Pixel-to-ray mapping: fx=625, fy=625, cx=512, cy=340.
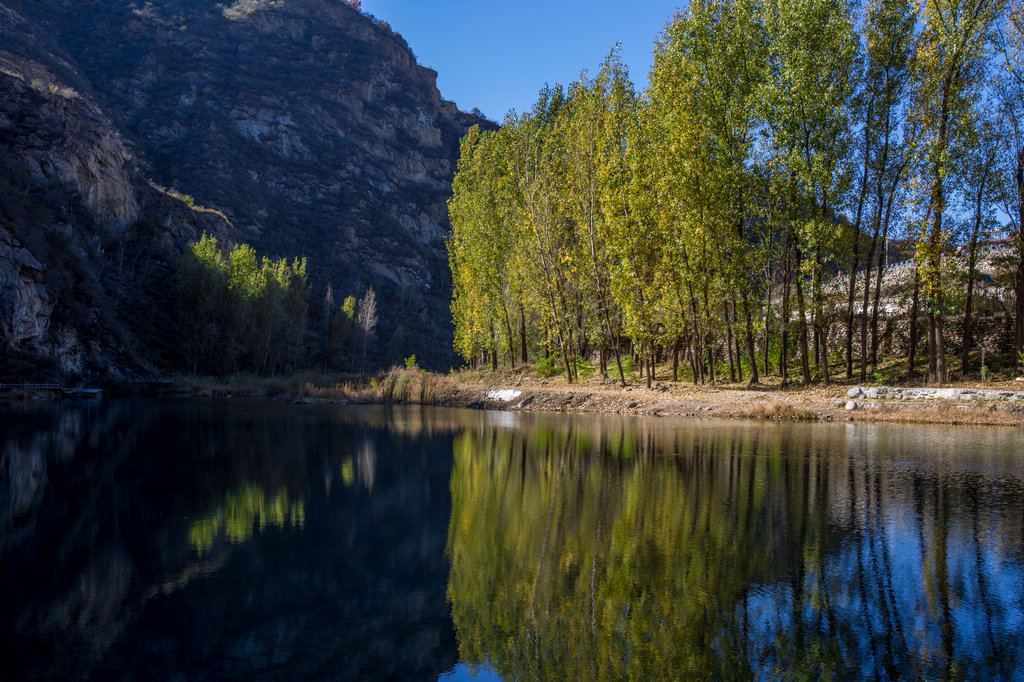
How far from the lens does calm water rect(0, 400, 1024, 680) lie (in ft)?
13.0

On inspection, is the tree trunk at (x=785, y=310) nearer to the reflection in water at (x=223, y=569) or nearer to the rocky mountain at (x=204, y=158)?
the reflection in water at (x=223, y=569)

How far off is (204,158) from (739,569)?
105m

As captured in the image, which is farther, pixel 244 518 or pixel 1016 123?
pixel 1016 123

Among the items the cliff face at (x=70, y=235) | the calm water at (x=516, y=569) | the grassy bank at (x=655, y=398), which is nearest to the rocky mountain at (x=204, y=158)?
the cliff face at (x=70, y=235)

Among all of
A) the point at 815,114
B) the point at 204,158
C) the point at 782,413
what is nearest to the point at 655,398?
the point at 782,413

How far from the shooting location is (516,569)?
5504 mm

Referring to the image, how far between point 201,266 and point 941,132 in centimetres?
5933

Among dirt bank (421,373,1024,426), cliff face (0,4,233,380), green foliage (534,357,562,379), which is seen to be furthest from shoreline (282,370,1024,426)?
cliff face (0,4,233,380)

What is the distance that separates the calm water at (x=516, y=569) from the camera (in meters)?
3.95

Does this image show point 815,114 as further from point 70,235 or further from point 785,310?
point 70,235

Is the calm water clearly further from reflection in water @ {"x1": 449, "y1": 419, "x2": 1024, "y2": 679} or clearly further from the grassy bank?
the grassy bank

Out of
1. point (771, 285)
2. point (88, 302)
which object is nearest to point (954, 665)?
point (771, 285)

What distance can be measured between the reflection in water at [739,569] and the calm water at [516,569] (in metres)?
0.02

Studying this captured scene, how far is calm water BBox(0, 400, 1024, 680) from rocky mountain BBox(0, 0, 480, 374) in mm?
37291
